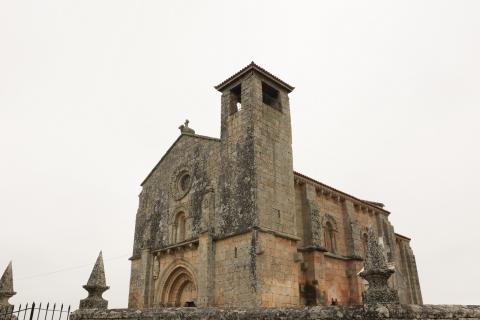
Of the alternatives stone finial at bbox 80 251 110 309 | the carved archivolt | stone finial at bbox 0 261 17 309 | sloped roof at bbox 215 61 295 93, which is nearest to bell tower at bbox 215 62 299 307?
sloped roof at bbox 215 61 295 93

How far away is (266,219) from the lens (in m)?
15.3

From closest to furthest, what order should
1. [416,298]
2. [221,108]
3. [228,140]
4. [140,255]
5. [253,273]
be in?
[253,273] < [228,140] < [221,108] < [140,255] < [416,298]

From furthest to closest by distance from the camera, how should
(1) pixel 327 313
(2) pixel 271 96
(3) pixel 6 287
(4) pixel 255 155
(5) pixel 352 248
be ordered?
1. (5) pixel 352 248
2. (2) pixel 271 96
3. (4) pixel 255 155
4. (3) pixel 6 287
5. (1) pixel 327 313

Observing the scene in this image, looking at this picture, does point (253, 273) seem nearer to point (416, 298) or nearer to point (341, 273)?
point (341, 273)

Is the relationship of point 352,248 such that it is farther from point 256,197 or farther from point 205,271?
point 205,271

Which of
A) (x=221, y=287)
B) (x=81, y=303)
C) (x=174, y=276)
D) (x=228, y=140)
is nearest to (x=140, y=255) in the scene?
(x=174, y=276)

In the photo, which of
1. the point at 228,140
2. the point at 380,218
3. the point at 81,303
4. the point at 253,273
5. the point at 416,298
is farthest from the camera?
the point at 416,298

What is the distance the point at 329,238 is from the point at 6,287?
1475 cm

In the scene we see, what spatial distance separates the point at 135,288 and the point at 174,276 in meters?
2.76

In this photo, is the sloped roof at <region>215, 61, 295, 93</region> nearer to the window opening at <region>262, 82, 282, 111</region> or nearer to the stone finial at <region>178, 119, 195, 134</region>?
the window opening at <region>262, 82, 282, 111</region>

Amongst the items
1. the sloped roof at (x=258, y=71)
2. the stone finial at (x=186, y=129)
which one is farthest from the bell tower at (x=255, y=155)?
the stone finial at (x=186, y=129)

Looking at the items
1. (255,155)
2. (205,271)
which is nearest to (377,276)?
(255,155)

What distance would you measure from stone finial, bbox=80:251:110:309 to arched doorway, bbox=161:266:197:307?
8336 millimetres

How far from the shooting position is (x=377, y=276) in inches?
229
